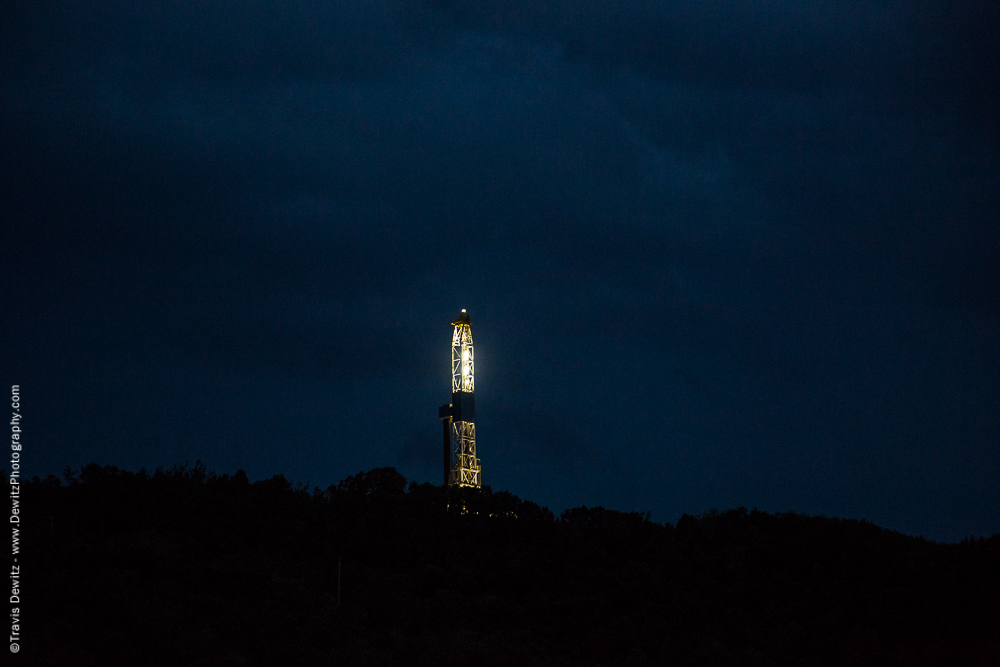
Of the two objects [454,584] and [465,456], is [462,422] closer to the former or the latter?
[465,456]

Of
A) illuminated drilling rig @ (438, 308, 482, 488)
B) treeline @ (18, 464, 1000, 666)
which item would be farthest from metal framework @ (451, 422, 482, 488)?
treeline @ (18, 464, 1000, 666)

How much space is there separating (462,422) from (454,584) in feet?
67.2

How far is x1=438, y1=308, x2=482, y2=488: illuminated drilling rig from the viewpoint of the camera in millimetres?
53594

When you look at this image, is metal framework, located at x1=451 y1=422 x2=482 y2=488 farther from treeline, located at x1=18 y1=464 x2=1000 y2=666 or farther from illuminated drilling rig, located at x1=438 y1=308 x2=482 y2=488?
treeline, located at x1=18 y1=464 x2=1000 y2=666

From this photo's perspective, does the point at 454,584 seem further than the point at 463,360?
No

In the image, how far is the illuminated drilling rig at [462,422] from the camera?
2110 inches

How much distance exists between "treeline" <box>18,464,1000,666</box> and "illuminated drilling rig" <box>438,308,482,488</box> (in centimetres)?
945

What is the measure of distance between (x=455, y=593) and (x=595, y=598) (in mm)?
4906

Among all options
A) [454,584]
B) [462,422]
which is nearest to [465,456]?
[462,422]

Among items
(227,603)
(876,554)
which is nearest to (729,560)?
(876,554)

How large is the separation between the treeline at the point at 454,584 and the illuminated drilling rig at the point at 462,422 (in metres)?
9.45

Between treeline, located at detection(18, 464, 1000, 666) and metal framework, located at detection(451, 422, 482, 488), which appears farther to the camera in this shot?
metal framework, located at detection(451, 422, 482, 488)

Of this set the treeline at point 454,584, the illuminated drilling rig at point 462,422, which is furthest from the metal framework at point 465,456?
the treeline at point 454,584

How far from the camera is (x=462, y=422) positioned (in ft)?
178
